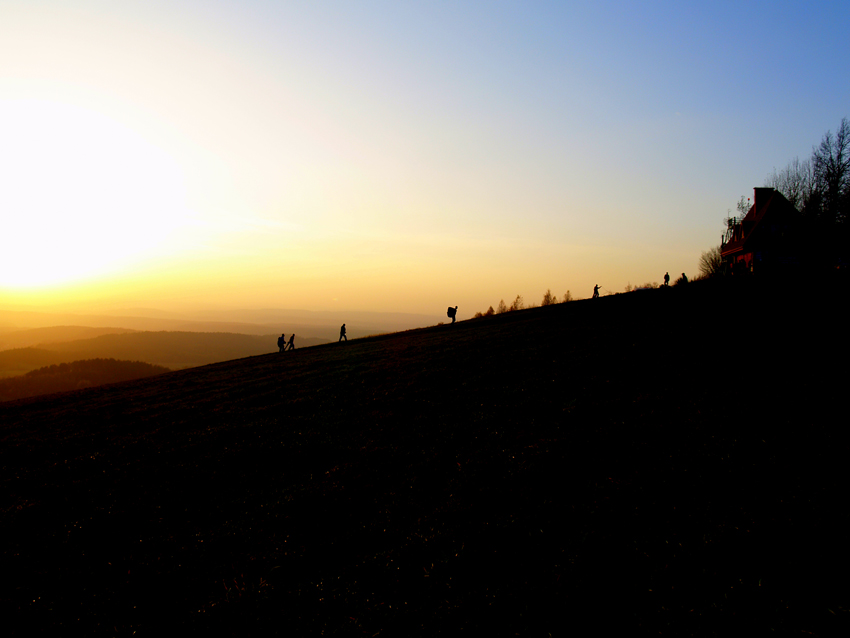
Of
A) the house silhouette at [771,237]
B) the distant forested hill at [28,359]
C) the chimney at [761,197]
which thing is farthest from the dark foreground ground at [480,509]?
the distant forested hill at [28,359]

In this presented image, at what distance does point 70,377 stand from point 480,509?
12412 cm

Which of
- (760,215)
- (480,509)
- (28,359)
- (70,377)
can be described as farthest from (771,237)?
(28,359)

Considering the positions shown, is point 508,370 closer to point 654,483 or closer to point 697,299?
point 654,483

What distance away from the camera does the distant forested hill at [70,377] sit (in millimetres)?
90250

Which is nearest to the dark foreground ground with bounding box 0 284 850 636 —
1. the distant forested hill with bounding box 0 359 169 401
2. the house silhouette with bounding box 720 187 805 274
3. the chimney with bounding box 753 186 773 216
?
the house silhouette with bounding box 720 187 805 274

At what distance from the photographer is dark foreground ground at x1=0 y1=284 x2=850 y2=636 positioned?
682 centimetres

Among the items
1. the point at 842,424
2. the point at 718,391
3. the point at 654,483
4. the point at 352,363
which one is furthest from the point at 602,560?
the point at 352,363

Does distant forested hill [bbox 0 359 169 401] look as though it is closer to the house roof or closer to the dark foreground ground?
the dark foreground ground

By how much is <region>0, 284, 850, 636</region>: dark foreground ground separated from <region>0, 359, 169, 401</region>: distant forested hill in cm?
8343

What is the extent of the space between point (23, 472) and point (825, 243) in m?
72.6

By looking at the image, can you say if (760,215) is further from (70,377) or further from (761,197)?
(70,377)

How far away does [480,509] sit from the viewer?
9.45 metres

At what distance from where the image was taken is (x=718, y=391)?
535 inches

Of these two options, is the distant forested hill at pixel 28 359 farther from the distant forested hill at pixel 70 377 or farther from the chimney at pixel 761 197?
the chimney at pixel 761 197
